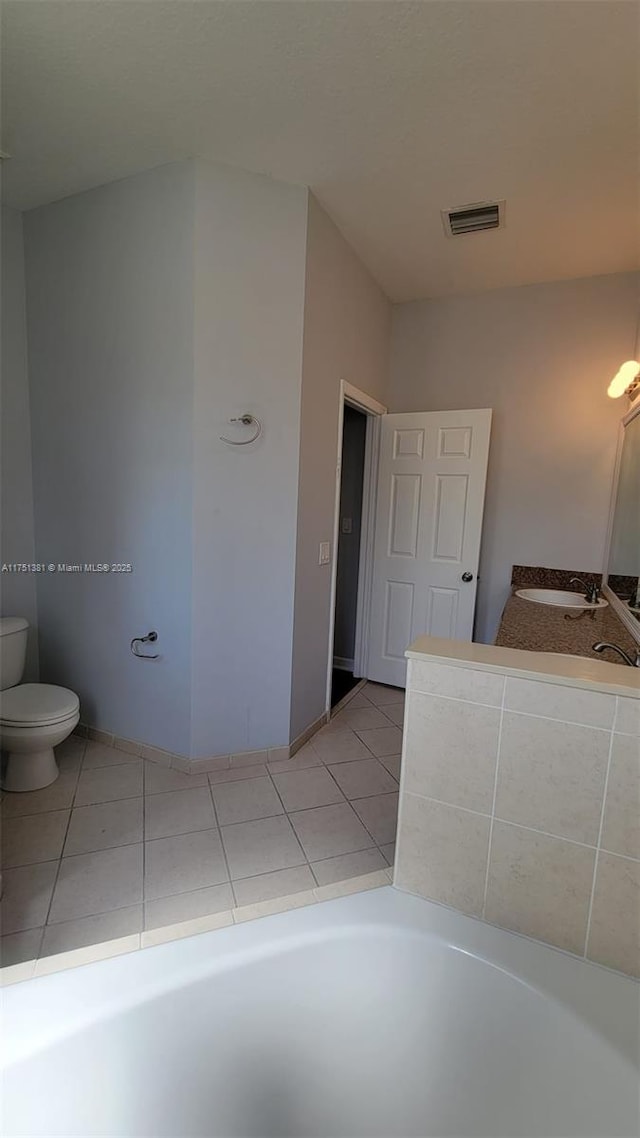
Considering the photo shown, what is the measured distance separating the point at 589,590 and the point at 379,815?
1627 millimetres

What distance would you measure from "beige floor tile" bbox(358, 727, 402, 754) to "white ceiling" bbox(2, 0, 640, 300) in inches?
104

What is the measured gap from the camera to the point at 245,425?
216 centimetres

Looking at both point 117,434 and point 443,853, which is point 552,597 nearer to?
point 443,853

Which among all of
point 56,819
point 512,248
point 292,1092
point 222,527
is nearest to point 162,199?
point 222,527

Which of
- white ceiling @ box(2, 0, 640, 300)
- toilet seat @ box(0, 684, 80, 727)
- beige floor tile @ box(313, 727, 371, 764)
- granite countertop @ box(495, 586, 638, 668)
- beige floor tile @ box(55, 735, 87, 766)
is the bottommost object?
beige floor tile @ box(55, 735, 87, 766)

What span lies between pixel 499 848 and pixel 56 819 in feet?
5.62

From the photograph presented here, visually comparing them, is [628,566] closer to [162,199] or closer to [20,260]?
[162,199]

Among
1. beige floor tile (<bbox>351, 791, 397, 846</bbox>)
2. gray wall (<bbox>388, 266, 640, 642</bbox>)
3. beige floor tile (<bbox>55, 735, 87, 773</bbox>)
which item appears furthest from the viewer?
gray wall (<bbox>388, 266, 640, 642</bbox>)

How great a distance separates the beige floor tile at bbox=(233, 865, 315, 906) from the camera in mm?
1583

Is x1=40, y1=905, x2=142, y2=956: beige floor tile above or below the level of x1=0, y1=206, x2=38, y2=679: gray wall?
below

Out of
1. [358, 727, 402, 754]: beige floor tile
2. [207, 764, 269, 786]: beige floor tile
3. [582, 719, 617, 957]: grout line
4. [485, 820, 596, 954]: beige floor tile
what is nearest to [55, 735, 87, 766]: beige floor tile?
[207, 764, 269, 786]: beige floor tile

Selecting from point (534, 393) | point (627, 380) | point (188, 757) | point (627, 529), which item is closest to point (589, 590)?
point (627, 529)

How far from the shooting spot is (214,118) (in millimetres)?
1737

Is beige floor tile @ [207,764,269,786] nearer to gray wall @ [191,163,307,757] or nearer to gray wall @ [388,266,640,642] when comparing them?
gray wall @ [191,163,307,757]
